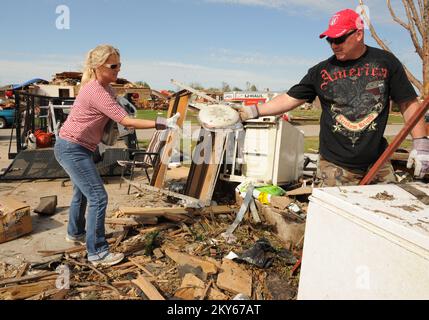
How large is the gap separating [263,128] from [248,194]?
1114mm

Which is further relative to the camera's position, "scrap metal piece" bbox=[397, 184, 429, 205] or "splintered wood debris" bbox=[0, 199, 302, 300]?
"splintered wood debris" bbox=[0, 199, 302, 300]

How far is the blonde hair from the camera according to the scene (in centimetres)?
318

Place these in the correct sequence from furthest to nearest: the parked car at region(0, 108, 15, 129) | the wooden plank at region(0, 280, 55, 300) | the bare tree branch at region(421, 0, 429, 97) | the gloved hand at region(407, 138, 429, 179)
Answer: the parked car at region(0, 108, 15, 129)
the bare tree branch at region(421, 0, 429, 97)
the wooden plank at region(0, 280, 55, 300)
the gloved hand at region(407, 138, 429, 179)

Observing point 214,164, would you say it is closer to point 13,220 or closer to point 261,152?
point 261,152

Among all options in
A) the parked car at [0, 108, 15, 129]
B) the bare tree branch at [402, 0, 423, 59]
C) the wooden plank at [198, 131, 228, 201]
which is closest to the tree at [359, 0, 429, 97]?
the bare tree branch at [402, 0, 423, 59]

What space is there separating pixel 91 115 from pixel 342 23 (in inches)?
90.9

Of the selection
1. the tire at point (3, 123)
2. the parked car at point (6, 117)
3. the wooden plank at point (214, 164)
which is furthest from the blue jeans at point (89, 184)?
the tire at point (3, 123)

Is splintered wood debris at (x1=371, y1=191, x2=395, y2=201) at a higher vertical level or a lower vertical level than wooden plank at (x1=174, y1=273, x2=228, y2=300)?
higher

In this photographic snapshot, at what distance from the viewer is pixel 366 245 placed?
5.40 feet

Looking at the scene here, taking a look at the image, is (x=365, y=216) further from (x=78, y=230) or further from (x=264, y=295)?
(x=78, y=230)

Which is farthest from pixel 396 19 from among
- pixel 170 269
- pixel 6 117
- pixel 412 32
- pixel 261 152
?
pixel 6 117

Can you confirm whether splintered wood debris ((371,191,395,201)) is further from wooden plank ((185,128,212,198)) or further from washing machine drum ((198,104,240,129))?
wooden plank ((185,128,212,198))

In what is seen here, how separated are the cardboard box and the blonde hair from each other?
6.41 feet

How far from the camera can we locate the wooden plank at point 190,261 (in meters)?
3.35
